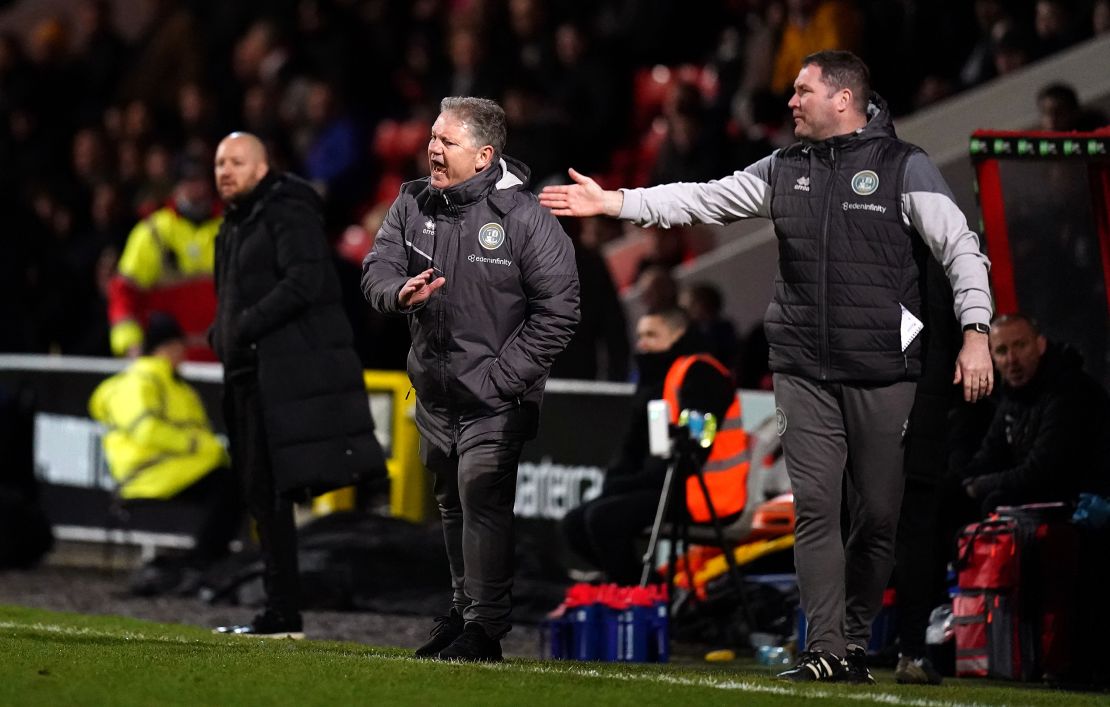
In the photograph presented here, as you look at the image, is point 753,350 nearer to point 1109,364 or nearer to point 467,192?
point 1109,364

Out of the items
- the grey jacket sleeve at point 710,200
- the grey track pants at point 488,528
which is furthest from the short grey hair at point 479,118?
the grey track pants at point 488,528

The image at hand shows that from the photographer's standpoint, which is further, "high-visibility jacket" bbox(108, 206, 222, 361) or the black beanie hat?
"high-visibility jacket" bbox(108, 206, 222, 361)

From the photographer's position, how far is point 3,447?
1438cm

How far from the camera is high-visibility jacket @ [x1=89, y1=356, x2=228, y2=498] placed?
12.7 m

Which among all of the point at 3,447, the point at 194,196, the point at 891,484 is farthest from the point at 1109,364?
the point at 3,447

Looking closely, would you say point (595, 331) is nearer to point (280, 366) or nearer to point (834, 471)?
point (280, 366)

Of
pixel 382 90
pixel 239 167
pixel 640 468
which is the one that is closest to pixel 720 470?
pixel 640 468

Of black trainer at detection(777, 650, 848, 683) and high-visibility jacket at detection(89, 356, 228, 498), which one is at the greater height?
high-visibility jacket at detection(89, 356, 228, 498)

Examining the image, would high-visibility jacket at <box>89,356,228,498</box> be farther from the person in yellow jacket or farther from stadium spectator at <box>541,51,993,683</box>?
stadium spectator at <box>541,51,993,683</box>

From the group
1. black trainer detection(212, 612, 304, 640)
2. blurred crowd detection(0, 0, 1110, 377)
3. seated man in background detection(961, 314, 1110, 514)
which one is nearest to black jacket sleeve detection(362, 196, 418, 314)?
black trainer detection(212, 612, 304, 640)

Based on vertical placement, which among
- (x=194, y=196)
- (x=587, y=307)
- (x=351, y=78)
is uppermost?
(x=351, y=78)

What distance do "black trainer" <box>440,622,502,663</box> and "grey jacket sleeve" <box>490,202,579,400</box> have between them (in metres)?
0.84

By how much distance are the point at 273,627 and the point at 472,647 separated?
2.13 m

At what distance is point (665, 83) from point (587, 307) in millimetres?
4330
